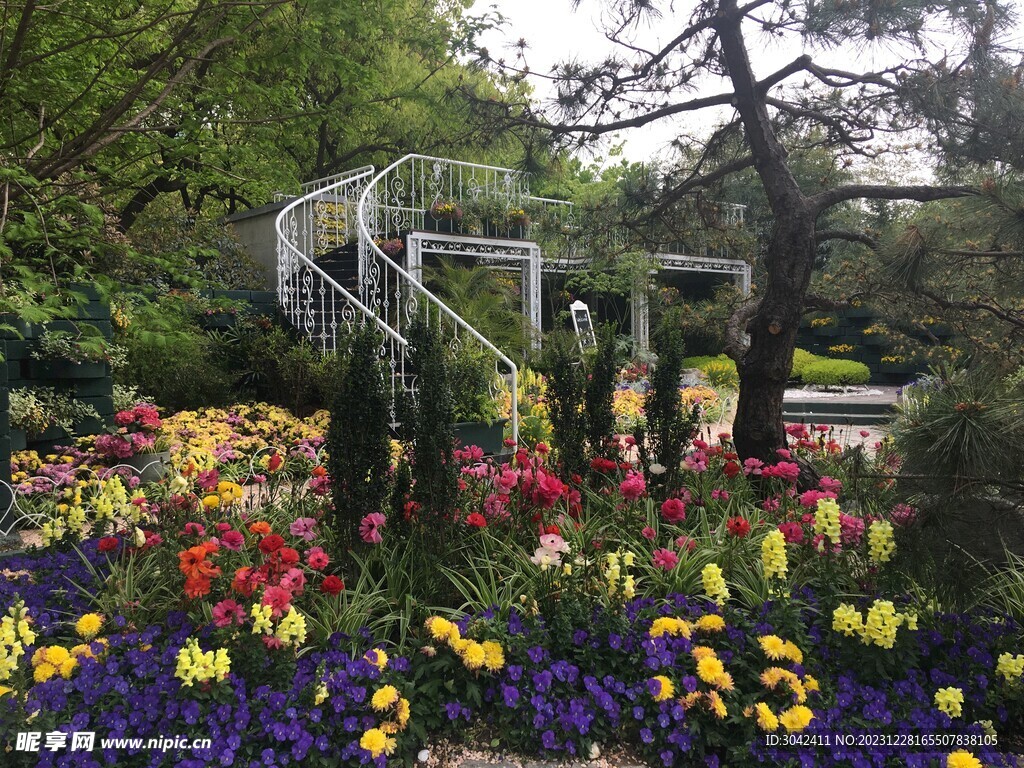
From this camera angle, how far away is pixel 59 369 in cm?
478

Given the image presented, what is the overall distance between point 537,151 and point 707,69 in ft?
3.74

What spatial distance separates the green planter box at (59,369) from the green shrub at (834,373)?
10576mm

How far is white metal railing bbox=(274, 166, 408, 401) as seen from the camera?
648 centimetres

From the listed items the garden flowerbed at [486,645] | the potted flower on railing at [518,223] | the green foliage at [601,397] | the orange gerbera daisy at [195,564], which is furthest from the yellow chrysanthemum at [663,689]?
the potted flower on railing at [518,223]

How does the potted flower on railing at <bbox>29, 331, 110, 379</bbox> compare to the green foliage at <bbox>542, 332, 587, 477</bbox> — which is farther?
the potted flower on railing at <bbox>29, 331, 110, 379</bbox>

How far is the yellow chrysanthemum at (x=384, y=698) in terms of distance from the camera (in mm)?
1982

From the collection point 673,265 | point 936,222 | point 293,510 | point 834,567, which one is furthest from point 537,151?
point 673,265

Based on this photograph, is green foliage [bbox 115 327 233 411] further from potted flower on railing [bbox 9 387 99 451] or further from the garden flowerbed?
the garden flowerbed

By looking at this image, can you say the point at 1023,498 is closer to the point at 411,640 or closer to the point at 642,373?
the point at 411,640

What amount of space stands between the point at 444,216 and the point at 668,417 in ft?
21.7

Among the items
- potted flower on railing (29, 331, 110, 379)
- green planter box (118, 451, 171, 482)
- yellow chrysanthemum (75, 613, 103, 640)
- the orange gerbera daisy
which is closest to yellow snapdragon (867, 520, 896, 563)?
the orange gerbera daisy

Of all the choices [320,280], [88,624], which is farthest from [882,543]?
[320,280]

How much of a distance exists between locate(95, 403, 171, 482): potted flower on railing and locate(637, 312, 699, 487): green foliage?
10.1 ft

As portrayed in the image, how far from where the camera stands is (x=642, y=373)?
10586 mm
